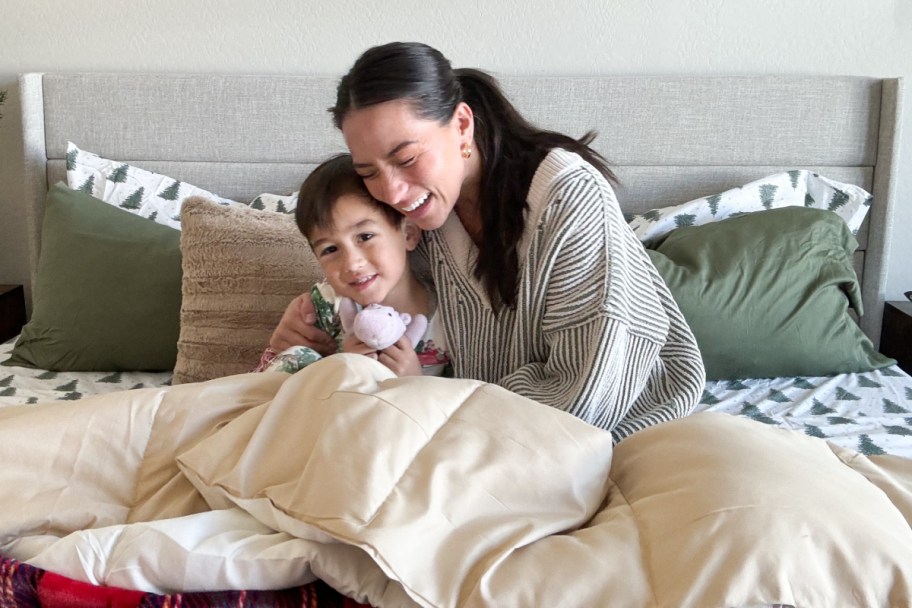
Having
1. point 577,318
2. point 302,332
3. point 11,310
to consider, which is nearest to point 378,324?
point 302,332

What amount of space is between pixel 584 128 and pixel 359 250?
100cm

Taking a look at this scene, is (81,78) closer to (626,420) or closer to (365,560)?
(626,420)

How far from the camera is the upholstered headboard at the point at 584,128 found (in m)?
2.21

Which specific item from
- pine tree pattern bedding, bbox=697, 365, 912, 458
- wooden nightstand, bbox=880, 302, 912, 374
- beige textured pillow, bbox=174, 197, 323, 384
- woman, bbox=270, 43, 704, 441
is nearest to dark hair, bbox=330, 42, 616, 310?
woman, bbox=270, 43, 704, 441

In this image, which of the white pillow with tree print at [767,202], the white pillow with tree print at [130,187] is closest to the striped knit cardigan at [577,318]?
the white pillow with tree print at [767,202]

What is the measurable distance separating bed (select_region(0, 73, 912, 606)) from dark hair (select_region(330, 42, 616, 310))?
445mm

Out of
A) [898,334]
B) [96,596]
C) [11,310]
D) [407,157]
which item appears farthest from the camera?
[11,310]

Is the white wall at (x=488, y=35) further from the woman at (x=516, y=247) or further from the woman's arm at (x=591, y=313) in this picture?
the woman's arm at (x=591, y=313)

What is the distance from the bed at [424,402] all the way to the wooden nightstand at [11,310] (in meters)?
0.11

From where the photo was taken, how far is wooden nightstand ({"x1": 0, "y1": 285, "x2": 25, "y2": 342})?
231 centimetres

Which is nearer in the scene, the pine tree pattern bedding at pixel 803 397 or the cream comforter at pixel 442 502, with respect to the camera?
the cream comforter at pixel 442 502

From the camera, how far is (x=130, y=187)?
2.15 meters

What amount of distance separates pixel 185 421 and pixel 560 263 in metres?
0.63

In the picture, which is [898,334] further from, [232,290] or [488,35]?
[232,290]
